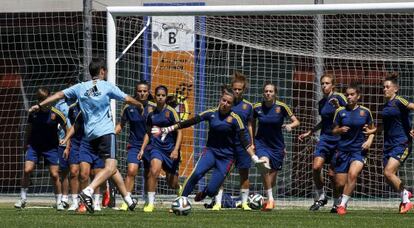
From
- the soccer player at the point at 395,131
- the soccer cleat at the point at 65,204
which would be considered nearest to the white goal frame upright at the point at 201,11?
the soccer cleat at the point at 65,204

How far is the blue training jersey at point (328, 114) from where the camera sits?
19.5 metres

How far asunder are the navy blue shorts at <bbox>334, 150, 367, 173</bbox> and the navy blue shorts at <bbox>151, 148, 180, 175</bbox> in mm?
2570

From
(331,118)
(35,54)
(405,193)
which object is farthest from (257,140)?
(35,54)

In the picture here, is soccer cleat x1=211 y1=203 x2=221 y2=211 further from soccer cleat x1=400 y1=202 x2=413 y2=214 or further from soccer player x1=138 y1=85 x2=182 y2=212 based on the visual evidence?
soccer cleat x1=400 y1=202 x2=413 y2=214

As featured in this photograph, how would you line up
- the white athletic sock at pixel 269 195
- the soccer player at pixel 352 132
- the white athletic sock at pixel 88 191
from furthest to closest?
the white athletic sock at pixel 269 195 → the soccer player at pixel 352 132 → the white athletic sock at pixel 88 191

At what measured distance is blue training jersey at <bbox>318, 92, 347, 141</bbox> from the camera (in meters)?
19.5

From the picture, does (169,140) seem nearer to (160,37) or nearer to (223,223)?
(160,37)

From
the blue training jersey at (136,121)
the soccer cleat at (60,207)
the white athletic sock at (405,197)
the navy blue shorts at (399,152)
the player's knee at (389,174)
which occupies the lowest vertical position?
the soccer cleat at (60,207)

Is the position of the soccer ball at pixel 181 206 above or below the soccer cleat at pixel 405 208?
above

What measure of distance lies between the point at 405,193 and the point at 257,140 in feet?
8.87

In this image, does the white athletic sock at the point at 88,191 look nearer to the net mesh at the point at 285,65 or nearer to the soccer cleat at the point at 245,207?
the soccer cleat at the point at 245,207

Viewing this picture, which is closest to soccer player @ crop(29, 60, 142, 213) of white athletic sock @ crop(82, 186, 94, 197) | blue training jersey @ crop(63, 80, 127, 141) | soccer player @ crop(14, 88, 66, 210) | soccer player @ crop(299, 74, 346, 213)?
blue training jersey @ crop(63, 80, 127, 141)

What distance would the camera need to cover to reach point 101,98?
1686cm

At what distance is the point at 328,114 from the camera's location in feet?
64.1
